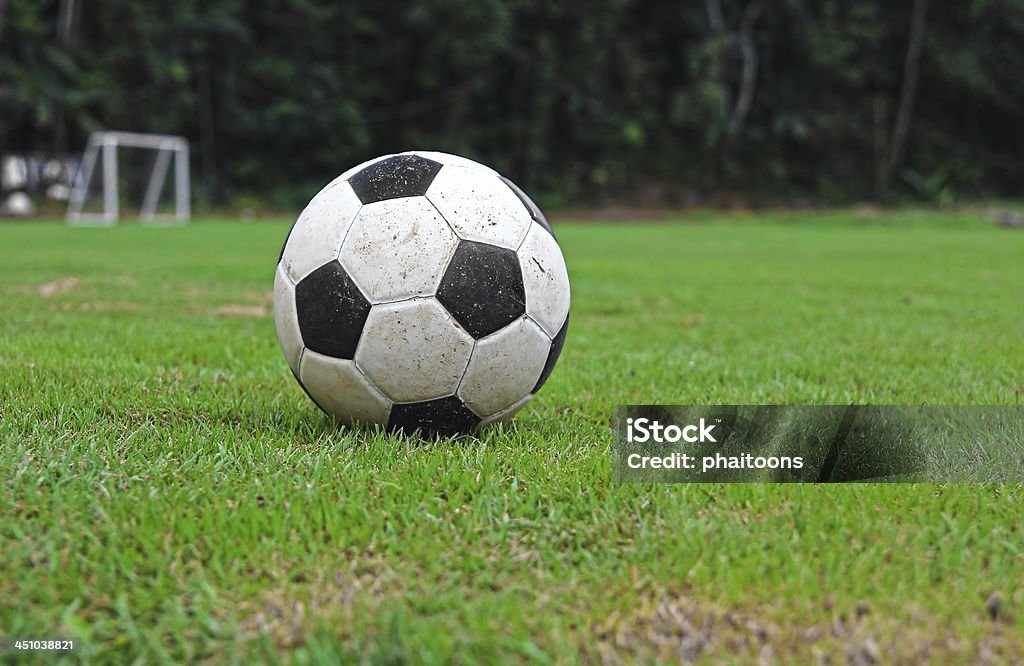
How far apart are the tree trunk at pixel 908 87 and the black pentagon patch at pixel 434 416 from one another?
38.2 meters

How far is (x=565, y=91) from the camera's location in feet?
114

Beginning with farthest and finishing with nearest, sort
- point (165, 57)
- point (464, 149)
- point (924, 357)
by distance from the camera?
point (464, 149) → point (165, 57) → point (924, 357)

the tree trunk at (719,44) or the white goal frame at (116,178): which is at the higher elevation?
the tree trunk at (719,44)

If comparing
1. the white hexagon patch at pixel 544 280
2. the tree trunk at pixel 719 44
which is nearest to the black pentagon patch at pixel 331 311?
the white hexagon patch at pixel 544 280

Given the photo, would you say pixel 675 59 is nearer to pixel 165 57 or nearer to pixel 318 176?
pixel 318 176

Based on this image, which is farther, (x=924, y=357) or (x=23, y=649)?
(x=924, y=357)

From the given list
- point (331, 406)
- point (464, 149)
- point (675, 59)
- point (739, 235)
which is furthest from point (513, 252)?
point (675, 59)

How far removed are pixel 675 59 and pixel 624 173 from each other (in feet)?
19.3

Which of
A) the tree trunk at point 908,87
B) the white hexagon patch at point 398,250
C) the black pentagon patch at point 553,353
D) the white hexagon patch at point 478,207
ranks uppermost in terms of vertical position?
the tree trunk at point 908,87

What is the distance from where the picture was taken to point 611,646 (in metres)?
1.59

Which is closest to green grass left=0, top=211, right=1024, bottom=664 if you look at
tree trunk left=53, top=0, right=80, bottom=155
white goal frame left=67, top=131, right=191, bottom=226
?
white goal frame left=67, top=131, right=191, bottom=226

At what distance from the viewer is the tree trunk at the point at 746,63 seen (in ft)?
113

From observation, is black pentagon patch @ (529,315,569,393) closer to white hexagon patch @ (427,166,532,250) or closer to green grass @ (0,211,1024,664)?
green grass @ (0,211,1024,664)

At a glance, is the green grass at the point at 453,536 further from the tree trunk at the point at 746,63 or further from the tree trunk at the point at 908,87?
the tree trunk at the point at 908,87
